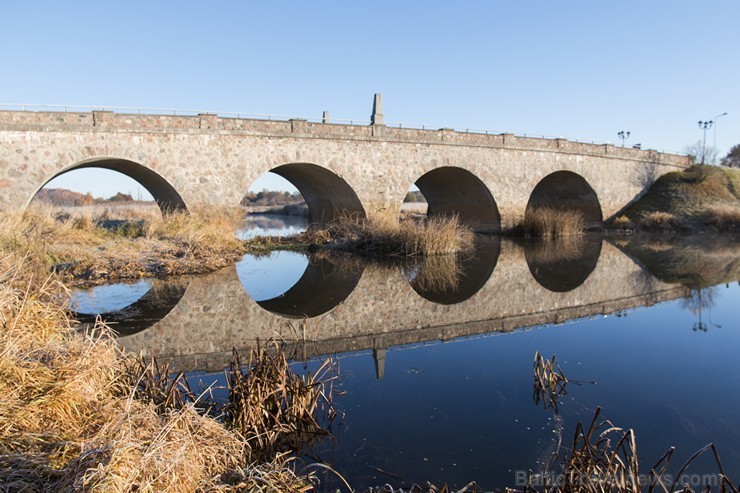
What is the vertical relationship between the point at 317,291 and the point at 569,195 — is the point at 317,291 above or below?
below

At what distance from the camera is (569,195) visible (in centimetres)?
2984

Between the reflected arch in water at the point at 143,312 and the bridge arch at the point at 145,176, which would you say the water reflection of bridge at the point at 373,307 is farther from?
the bridge arch at the point at 145,176

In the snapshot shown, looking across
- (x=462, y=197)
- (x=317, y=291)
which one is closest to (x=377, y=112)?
(x=462, y=197)

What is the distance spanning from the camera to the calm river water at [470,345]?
14.3 ft

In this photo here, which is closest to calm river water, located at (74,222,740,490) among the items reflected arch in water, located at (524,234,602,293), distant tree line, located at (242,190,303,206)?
reflected arch in water, located at (524,234,602,293)

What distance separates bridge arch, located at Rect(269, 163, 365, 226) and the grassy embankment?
608 inches

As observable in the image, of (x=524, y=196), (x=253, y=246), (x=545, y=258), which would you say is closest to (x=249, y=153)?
(x=253, y=246)

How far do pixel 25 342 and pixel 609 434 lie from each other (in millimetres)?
5000

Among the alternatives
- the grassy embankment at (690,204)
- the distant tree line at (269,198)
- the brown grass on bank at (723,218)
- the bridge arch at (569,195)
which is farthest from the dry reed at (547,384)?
the distant tree line at (269,198)

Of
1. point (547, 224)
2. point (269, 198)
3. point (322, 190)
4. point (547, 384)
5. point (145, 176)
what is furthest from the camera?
point (269, 198)

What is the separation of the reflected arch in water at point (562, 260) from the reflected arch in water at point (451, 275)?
49.5 inches

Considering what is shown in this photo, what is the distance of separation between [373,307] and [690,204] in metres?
26.6

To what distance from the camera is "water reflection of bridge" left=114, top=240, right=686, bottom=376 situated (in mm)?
7359

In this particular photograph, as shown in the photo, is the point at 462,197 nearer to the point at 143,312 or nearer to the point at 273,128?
the point at 273,128
